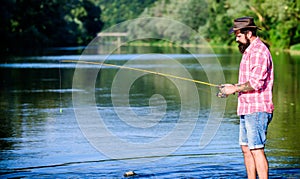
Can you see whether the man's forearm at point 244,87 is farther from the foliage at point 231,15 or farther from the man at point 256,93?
the foliage at point 231,15

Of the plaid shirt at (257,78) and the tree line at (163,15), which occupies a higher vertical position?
the tree line at (163,15)

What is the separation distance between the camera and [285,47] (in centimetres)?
6088

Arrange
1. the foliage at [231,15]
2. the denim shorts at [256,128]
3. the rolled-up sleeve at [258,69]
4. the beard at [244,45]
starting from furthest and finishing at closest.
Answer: the foliage at [231,15]
the beard at [244,45]
the denim shorts at [256,128]
the rolled-up sleeve at [258,69]

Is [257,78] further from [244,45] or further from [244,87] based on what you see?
[244,45]

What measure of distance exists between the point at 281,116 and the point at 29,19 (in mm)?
70028

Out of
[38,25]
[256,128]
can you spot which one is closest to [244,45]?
[256,128]

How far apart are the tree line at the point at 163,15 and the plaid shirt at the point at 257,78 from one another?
49.9 meters

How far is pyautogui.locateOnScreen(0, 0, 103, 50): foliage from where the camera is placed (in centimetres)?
6978

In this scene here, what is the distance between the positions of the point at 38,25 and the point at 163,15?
91.2ft

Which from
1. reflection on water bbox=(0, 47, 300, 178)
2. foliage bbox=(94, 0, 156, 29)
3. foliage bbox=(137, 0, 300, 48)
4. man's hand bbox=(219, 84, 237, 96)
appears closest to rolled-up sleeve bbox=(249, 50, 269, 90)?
man's hand bbox=(219, 84, 237, 96)

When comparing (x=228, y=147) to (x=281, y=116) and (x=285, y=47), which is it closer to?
(x=281, y=116)

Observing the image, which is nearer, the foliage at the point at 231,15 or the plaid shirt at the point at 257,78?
the plaid shirt at the point at 257,78

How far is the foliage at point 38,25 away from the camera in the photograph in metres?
69.8

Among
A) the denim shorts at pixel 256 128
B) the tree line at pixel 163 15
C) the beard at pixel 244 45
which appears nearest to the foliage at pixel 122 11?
the tree line at pixel 163 15
